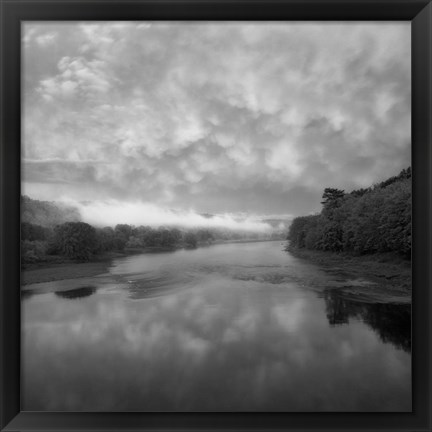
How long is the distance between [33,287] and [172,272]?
914 millimetres

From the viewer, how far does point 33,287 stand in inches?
68.6

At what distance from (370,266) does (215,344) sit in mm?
1189

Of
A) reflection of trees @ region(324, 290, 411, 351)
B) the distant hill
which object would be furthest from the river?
the distant hill

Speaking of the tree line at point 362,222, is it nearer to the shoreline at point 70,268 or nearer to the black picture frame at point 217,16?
the black picture frame at point 217,16

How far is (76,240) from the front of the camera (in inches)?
70.1

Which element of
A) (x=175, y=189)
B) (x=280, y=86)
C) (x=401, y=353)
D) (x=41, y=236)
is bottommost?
(x=401, y=353)

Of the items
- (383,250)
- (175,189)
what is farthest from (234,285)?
(383,250)

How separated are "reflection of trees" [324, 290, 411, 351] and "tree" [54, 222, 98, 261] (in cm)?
164

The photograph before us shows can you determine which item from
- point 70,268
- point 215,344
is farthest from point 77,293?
point 215,344

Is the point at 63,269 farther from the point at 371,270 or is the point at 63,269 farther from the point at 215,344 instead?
the point at 371,270

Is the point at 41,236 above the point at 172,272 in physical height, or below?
above

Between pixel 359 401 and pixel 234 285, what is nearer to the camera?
pixel 359 401

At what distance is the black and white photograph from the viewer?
170cm

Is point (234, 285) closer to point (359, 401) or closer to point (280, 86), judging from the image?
point (359, 401)
